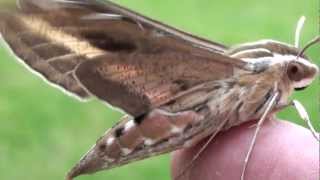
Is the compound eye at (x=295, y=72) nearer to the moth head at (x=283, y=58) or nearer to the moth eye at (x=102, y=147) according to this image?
the moth head at (x=283, y=58)

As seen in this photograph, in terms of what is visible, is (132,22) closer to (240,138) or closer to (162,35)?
(162,35)

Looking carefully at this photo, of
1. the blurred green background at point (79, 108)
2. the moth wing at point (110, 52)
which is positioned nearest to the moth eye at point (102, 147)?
the moth wing at point (110, 52)

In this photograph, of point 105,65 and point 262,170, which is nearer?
point 262,170

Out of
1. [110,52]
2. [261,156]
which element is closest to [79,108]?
[110,52]

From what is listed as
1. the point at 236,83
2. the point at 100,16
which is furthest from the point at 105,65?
the point at 236,83

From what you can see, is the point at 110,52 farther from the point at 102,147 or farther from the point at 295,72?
the point at 295,72

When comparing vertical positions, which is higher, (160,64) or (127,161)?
(160,64)
